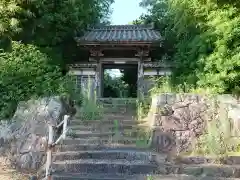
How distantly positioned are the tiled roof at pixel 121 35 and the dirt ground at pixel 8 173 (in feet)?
19.3

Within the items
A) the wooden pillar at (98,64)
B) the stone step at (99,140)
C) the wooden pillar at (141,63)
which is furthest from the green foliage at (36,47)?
the wooden pillar at (141,63)

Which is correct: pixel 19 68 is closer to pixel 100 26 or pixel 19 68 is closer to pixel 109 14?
pixel 100 26

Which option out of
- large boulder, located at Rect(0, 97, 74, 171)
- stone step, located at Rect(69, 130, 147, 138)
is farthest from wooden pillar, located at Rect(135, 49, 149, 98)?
stone step, located at Rect(69, 130, 147, 138)

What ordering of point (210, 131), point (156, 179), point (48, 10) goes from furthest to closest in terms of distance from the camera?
point (48, 10) < point (210, 131) < point (156, 179)

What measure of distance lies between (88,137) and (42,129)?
49.5 inches

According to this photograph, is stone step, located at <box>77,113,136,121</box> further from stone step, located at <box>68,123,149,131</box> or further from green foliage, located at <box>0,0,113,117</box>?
green foliage, located at <box>0,0,113,117</box>

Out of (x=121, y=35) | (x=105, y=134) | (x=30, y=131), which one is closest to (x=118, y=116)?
(x=105, y=134)

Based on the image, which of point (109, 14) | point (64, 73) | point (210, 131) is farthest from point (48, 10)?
point (109, 14)

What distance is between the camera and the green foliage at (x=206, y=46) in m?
10.2

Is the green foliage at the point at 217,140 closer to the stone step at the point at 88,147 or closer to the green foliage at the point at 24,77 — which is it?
the stone step at the point at 88,147

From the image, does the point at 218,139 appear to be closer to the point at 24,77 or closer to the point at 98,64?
the point at 24,77

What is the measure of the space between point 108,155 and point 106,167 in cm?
52

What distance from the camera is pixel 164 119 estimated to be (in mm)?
9438

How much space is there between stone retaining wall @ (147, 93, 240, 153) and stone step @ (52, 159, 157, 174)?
1229mm
